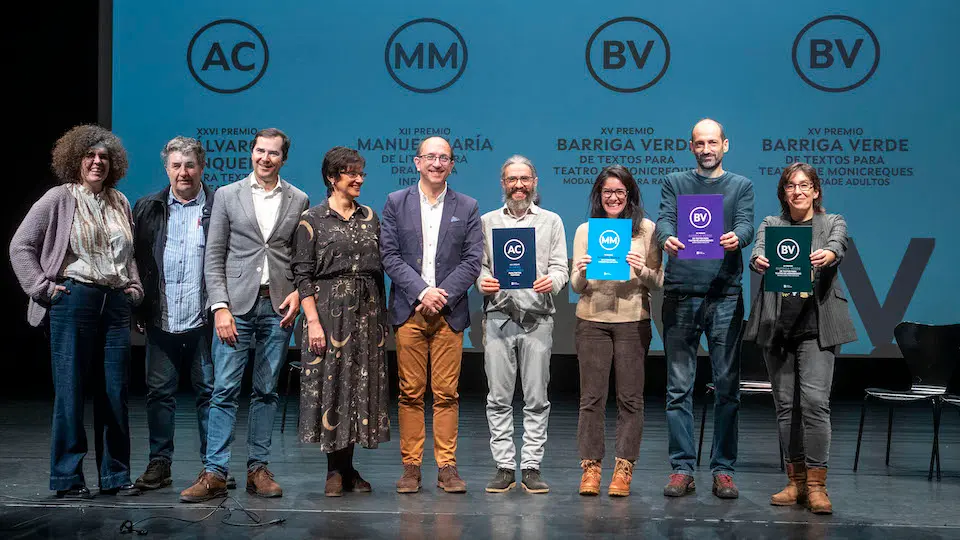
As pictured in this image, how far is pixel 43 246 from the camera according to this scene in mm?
3752

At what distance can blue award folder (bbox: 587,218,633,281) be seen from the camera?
12.4 feet

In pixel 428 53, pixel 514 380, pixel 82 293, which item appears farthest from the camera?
pixel 428 53

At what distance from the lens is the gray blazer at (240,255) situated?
3.80 m

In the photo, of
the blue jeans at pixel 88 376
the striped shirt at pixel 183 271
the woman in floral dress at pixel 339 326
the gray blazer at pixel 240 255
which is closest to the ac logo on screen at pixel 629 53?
the woman in floral dress at pixel 339 326

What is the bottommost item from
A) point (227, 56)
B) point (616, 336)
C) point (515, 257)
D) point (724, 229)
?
point (616, 336)

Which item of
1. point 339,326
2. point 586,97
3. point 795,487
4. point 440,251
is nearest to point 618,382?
point 795,487

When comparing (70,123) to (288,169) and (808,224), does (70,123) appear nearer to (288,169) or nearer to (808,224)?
(288,169)

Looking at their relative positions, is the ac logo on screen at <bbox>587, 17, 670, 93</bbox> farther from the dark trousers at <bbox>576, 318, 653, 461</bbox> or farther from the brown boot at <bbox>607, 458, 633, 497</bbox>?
the brown boot at <bbox>607, 458, 633, 497</bbox>

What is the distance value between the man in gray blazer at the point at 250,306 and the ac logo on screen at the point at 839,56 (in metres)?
4.31

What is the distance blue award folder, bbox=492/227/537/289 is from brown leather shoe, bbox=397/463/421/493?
90cm

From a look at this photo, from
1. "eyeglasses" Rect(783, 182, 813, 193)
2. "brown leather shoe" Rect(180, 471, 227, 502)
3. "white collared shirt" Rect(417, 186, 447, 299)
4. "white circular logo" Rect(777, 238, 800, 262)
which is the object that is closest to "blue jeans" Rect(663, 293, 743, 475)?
"white circular logo" Rect(777, 238, 800, 262)

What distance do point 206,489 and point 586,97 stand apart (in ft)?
13.5

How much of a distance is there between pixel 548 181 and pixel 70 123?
163 inches

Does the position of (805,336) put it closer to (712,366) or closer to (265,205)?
(712,366)
